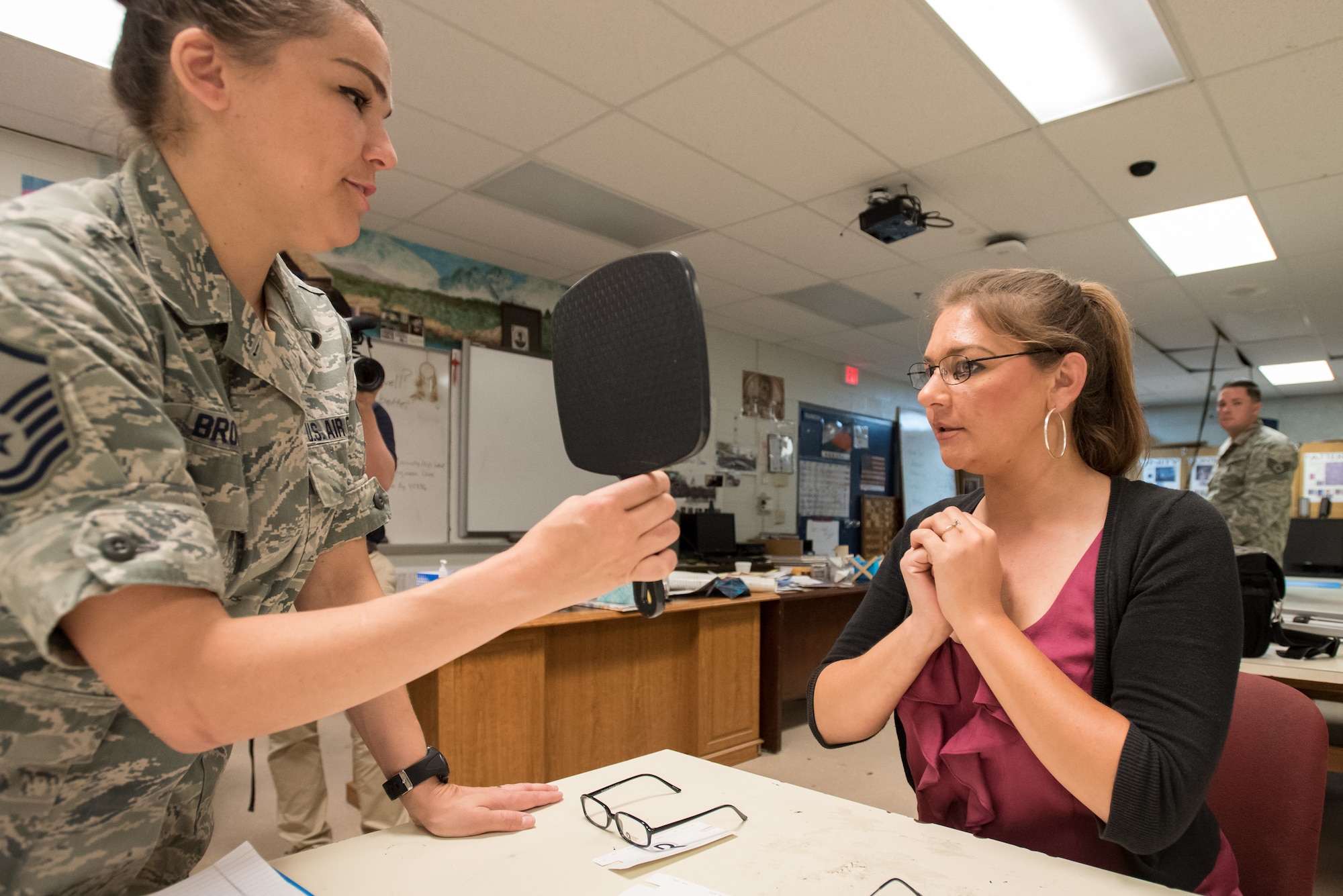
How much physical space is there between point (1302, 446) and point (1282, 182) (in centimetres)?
710

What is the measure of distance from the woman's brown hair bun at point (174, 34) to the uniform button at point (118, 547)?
1.41 feet

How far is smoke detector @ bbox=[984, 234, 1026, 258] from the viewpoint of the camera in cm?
425

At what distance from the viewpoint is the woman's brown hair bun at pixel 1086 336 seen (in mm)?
1229

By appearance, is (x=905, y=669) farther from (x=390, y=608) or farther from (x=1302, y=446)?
(x=1302, y=446)

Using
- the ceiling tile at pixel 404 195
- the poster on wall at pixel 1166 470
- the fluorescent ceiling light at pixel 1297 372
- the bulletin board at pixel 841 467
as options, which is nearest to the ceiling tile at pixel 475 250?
Result: the ceiling tile at pixel 404 195

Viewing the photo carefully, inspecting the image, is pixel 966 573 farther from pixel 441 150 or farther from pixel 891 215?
pixel 441 150

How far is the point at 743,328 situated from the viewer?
6.29 m

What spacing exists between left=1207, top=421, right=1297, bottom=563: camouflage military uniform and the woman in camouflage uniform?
218 inches

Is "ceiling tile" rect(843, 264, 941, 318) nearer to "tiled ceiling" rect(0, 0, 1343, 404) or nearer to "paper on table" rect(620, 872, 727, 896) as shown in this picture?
"tiled ceiling" rect(0, 0, 1343, 404)

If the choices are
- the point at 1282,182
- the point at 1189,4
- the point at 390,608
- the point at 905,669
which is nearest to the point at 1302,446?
the point at 1282,182

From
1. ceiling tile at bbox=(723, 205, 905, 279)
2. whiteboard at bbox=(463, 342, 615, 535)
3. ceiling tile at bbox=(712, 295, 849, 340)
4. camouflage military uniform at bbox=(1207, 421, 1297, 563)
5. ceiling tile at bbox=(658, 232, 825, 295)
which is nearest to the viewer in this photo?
ceiling tile at bbox=(723, 205, 905, 279)

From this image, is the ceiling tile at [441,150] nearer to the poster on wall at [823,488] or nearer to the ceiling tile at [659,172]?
the ceiling tile at [659,172]

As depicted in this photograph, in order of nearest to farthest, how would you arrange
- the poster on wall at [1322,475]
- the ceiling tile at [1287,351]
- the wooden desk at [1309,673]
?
the wooden desk at [1309,673], the ceiling tile at [1287,351], the poster on wall at [1322,475]

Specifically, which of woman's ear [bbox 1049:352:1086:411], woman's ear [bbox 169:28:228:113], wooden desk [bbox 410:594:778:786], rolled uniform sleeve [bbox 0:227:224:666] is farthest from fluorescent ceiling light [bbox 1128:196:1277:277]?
rolled uniform sleeve [bbox 0:227:224:666]
